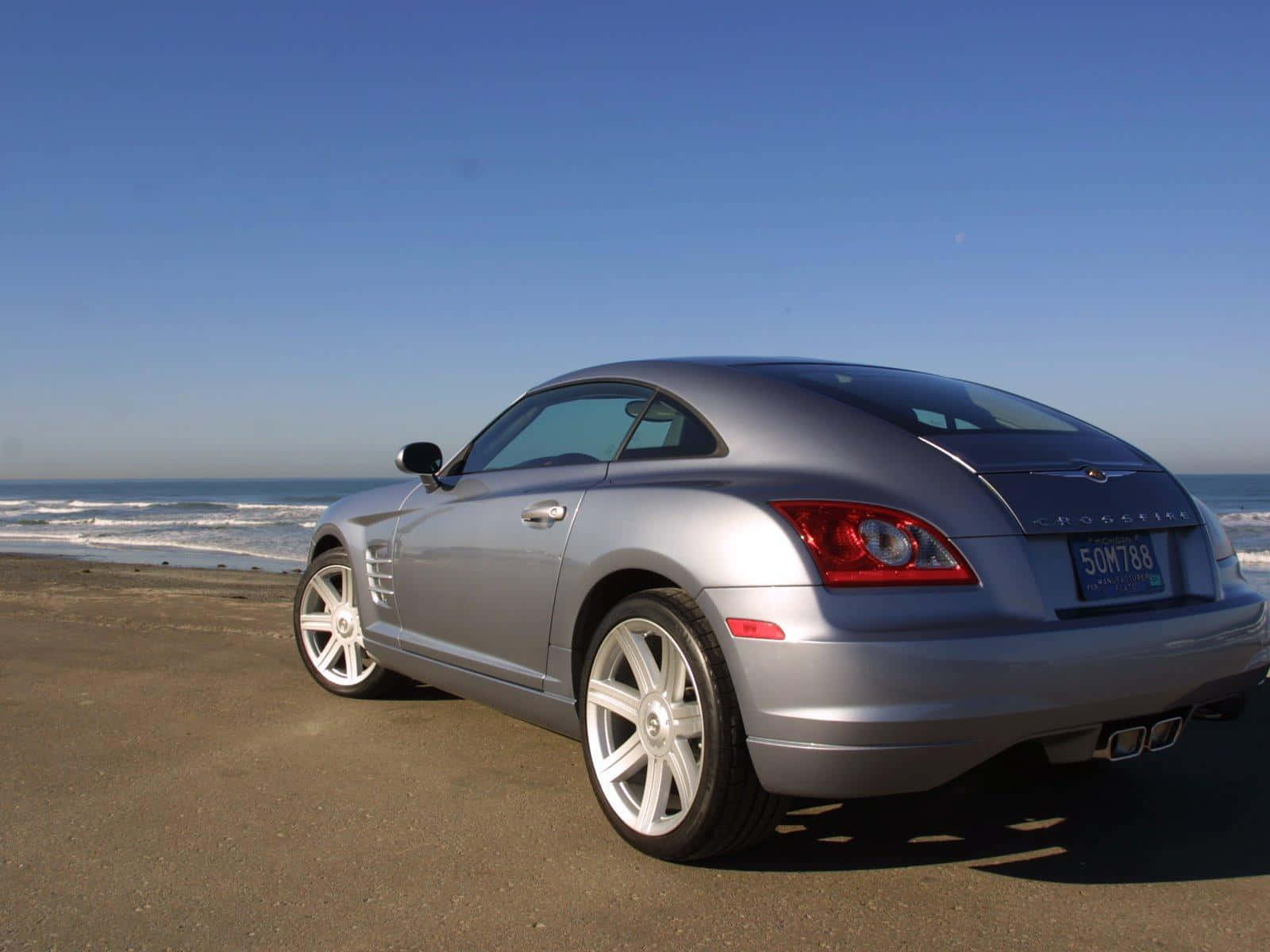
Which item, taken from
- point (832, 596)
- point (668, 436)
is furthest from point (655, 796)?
point (668, 436)

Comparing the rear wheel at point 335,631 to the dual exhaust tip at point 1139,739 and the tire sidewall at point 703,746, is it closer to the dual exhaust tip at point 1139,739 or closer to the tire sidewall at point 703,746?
the tire sidewall at point 703,746

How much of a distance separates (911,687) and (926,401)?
3.97 ft

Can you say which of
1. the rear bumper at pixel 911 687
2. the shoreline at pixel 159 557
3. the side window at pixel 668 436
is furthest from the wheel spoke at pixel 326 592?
the shoreline at pixel 159 557

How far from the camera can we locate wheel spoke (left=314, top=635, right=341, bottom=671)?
5.01 metres

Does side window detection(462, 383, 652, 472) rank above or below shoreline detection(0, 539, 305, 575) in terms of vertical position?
above

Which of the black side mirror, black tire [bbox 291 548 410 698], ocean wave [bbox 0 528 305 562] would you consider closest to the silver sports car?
the black side mirror

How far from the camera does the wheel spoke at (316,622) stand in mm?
5059

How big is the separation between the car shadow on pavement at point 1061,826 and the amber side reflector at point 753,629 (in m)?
0.71

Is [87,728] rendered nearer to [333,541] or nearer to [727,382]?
[333,541]

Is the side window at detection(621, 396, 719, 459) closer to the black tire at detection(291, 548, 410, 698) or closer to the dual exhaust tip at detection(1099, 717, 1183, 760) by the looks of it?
the dual exhaust tip at detection(1099, 717, 1183, 760)

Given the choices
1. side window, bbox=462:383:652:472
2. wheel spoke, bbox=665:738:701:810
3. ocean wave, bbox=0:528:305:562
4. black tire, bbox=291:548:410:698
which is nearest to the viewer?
wheel spoke, bbox=665:738:701:810

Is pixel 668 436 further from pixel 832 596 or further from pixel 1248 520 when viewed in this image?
pixel 1248 520

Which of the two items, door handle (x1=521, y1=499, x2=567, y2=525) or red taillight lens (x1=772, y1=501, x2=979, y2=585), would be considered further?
door handle (x1=521, y1=499, x2=567, y2=525)

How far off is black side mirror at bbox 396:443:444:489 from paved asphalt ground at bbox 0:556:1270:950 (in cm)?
104
